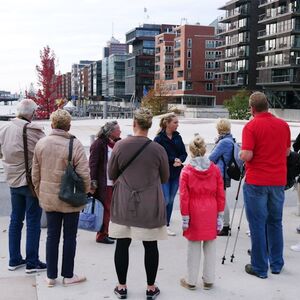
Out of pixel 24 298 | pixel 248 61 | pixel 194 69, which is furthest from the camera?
pixel 194 69

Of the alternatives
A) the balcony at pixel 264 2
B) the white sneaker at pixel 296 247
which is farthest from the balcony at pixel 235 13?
the white sneaker at pixel 296 247

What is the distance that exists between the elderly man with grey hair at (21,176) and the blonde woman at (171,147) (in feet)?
6.98

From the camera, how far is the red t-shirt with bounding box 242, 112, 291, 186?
16.0 feet

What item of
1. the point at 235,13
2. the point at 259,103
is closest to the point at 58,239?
the point at 259,103

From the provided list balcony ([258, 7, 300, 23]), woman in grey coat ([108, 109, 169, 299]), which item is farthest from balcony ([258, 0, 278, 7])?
woman in grey coat ([108, 109, 169, 299])

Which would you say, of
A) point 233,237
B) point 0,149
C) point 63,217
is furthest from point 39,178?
point 233,237

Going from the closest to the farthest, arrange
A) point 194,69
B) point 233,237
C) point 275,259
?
1. point 275,259
2. point 233,237
3. point 194,69

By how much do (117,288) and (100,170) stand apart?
76.6 inches

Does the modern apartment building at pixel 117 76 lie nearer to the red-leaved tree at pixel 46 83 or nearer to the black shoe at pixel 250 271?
A: the red-leaved tree at pixel 46 83

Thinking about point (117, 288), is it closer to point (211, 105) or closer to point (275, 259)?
point (275, 259)

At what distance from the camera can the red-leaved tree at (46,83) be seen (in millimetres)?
48125

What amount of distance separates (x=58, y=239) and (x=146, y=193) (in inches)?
45.5

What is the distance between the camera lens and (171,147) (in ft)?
22.1

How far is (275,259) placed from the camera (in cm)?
523
